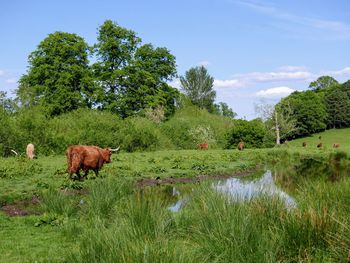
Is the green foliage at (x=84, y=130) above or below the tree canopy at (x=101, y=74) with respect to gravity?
below

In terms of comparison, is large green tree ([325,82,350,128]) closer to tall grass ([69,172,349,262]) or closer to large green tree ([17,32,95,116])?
large green tree ([17,32,95,116])

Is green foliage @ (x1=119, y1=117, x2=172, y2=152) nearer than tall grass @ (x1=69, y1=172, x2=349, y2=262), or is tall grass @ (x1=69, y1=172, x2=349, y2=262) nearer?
tall grass @ (x1=69, y1=172, x2=349, y2=262)

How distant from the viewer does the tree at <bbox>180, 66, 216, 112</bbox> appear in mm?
85750

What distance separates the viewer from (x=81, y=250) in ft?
17.5

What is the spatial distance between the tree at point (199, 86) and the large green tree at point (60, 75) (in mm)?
37592

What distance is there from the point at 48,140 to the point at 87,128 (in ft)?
12.4

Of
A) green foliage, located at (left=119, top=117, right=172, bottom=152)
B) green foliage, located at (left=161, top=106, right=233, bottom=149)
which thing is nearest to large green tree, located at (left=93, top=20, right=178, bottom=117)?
green foliage, located at (left=161, top=106, right=233, bottom=149)

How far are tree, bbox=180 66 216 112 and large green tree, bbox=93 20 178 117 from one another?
3085 centimetres

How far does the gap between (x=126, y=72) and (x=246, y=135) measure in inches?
647

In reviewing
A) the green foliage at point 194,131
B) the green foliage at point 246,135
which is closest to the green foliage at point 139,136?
the green foliage at point 194,131

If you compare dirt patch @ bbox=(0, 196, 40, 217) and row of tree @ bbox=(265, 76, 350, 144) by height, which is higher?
row of tree @ bbox=(265, 76, 350, 144)

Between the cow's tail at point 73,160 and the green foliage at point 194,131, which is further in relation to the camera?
the green foliage at point 194,131

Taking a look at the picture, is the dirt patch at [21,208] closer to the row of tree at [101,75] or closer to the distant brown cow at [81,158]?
the distant brown cow at [81,158]

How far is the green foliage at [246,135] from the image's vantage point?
4481 cm
